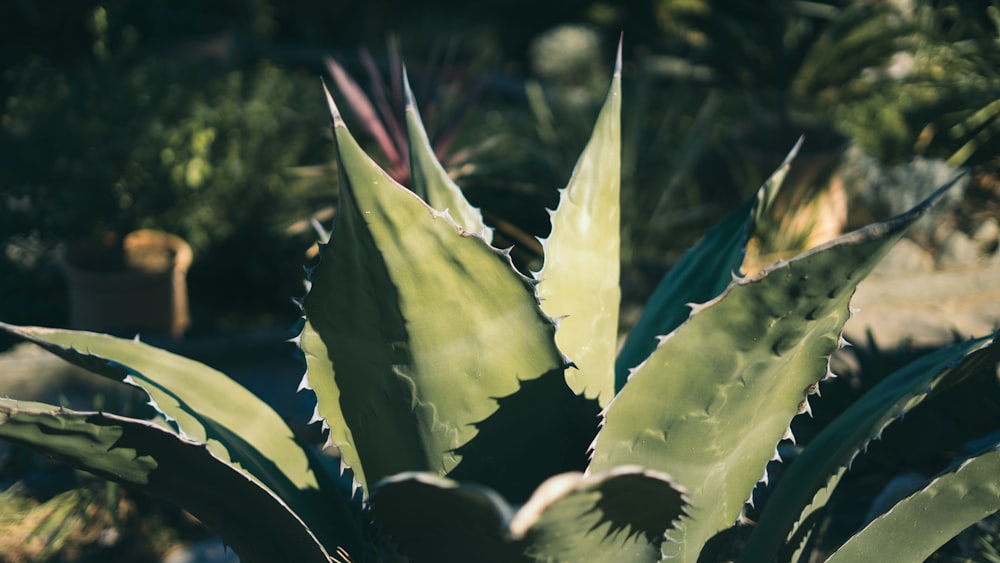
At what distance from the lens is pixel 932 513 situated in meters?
1.35

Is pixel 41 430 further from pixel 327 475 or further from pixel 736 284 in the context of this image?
pixel 736 284

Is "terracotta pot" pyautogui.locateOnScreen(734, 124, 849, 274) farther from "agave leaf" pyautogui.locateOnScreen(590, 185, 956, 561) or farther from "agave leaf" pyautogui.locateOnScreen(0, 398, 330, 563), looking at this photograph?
"agave leaf" pyautogui.locateOnScreen(0, 398, 330, 563)

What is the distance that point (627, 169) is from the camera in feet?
14.0

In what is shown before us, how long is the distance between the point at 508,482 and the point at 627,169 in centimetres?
300

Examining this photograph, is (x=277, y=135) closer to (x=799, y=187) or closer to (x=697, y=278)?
(x=799, y=187)

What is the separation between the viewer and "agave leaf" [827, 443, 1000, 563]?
4.29 feet

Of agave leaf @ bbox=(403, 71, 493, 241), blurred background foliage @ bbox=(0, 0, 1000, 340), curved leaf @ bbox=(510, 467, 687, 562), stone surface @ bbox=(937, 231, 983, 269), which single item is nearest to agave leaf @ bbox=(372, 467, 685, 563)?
curved leaf @ bbox=(510, 467, 687, 562)

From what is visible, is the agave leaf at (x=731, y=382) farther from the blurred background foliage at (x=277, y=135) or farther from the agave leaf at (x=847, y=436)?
the blurred background foliage at (x=277, y=135)

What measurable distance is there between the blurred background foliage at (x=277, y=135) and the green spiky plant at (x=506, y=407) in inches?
84.3

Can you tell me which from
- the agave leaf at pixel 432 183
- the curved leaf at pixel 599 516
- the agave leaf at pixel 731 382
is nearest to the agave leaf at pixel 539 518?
the curved leaf at pixel 599 516

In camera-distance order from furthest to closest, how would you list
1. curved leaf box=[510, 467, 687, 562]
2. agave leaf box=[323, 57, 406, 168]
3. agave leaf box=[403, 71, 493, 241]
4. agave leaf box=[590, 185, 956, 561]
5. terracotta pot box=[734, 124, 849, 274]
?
terracotta pot box=[734, 124, 849, 274], agave leaf box=[323, 57, 406, 168], agave leaf box=[403, 71, 493, 241], agave leaf box=[590, 185, 956, 561], curved leaf box=[510, 467, 687, 562]

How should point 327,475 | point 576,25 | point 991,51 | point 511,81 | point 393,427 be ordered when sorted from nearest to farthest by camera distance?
point 393,427 < point 327,475 < point 991,51 < point 511,81 < point 576,25

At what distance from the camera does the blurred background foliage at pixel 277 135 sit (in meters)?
4.32

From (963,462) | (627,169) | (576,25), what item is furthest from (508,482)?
(576,25)
